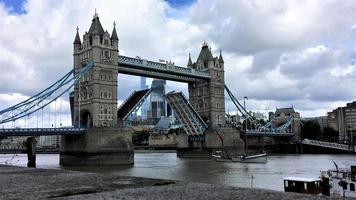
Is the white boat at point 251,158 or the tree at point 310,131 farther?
the tree at point 310,131

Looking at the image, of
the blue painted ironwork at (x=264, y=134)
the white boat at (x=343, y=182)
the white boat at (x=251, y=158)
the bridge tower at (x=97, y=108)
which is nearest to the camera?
the white boat at (x=343, y=182)

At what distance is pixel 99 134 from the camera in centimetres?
5675

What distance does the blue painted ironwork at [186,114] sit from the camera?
71.0 m

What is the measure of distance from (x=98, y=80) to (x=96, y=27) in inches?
294

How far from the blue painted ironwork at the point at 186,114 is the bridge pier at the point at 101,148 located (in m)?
14.1

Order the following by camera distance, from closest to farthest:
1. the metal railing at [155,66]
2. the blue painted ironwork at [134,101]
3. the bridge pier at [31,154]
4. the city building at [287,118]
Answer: the bridge pier at [31,154] → the metal railing at [155,66] → the blue painted ironwork at [134,101] → the city building at [287,118]

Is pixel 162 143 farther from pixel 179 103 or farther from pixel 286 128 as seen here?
pixel 179 103

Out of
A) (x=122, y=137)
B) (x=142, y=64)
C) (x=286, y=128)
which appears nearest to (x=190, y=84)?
(x=142, y=64)

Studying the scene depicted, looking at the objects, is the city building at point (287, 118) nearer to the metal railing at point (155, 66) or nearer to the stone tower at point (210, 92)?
the stone tower at point (210, 92)

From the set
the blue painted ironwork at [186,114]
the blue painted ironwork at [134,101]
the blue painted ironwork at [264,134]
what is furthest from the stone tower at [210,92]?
the blue painted ironwork at [134,101]

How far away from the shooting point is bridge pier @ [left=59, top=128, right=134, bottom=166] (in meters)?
56.0

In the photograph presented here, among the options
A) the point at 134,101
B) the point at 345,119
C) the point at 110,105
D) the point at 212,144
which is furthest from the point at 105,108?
the point at 345,119

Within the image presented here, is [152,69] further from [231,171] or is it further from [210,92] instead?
[231,171]

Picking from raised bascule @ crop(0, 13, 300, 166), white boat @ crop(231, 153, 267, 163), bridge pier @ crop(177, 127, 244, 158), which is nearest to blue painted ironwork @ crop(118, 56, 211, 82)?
raised bascule @ crop(0, 13, 300, 166)
